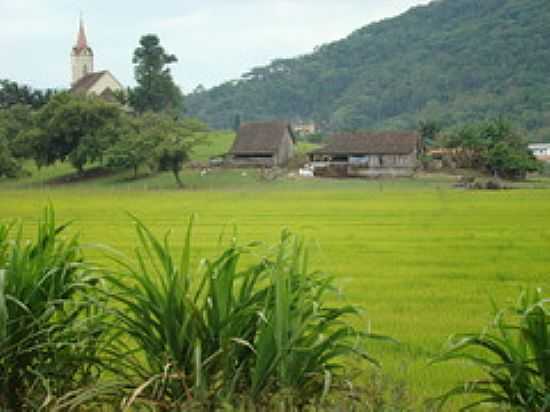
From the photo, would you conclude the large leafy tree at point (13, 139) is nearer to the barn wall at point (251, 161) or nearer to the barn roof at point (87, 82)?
the barn roof at point (87, 82)

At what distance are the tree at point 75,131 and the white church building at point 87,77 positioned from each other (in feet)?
48.1

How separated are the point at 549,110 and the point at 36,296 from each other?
140905mm

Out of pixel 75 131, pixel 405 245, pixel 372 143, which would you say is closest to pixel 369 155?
A: pixel 372 143

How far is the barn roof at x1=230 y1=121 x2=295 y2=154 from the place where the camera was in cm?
7744

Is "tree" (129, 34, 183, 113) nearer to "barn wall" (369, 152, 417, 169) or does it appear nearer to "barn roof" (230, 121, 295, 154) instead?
"barn roof" (230, 121, 295, 154)

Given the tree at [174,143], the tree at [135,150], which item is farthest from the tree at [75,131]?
the tree at [174,143]

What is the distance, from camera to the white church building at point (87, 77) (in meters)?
97.9

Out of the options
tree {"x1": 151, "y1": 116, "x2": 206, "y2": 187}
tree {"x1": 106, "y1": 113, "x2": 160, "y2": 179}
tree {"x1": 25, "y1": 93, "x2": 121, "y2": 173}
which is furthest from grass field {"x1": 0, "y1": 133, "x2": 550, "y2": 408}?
tree {"x1": 25, "y1": 93, "x2": 121, "y2": 173}

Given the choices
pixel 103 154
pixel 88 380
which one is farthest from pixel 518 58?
pixel 88 380

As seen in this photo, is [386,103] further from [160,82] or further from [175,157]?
[175,157]

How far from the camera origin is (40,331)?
4.46 metres

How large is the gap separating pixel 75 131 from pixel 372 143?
2910 centimetres

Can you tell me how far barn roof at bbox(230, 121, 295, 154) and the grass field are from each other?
29981 millimetres

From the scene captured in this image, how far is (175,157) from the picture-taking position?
198ft
